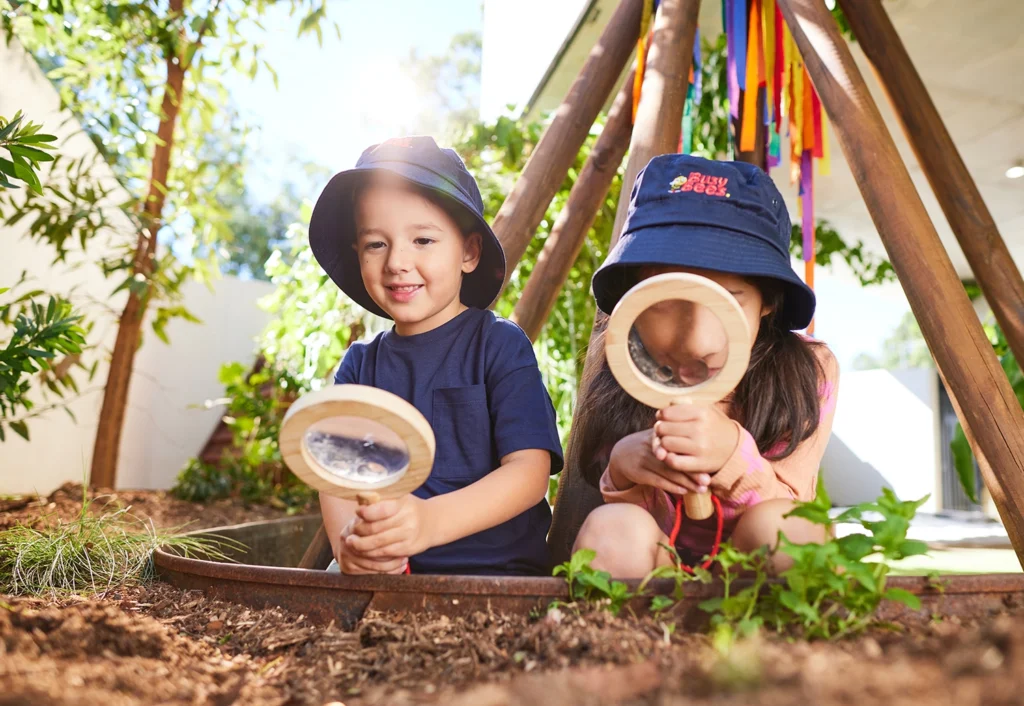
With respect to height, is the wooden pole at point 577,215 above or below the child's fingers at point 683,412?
above

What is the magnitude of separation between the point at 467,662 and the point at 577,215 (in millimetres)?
1452

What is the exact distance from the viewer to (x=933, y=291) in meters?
1.38

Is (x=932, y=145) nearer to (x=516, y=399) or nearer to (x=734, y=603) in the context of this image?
(x=516, y=399)

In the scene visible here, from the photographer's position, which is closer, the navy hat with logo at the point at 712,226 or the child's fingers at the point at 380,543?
the child's fingers at the point at 380,543

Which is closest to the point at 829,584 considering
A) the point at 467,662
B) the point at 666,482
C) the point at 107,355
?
the point at 666,482

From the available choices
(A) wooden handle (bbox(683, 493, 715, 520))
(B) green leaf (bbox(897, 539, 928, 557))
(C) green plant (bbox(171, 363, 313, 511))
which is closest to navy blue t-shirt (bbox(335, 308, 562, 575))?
(A) wooden handle (bbox(683, 493, 715, 520))

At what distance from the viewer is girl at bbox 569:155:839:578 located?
1.05 meters

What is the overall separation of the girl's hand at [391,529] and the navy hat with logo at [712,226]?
1.58ft

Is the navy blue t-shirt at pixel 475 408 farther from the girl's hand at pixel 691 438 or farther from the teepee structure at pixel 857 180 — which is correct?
the girl's hand at pixel 691 438

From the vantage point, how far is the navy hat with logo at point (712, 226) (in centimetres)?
117

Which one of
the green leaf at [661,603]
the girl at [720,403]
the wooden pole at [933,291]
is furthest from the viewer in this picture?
the wooden pole at [933,291]

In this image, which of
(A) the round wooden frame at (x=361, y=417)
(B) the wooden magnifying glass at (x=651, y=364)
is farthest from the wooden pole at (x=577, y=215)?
(A) the round wooden frame at (x=361, y=417)

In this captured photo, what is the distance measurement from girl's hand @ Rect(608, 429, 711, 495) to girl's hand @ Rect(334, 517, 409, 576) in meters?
0.35

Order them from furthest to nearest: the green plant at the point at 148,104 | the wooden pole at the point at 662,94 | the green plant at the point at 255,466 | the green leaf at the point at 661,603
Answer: the green plant at the point at 255,466, the green plant at the point at 148,104, the wooden pole at the point at 662,94, the green leaf at the point at 661,603
